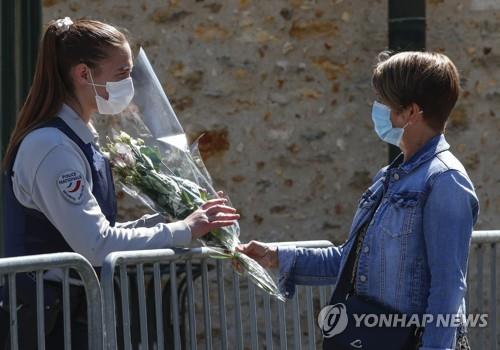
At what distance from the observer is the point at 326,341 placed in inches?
146

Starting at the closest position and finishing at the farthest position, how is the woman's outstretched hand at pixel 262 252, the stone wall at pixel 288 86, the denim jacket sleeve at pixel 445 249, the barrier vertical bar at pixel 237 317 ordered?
1. the denim jacket sleeve at pixel 445 249
2. the woman's outstretched hand at pixel 262 252
3. the barrier vertical bar at pixel 237 317
4. the stone wall at pixel 288 86

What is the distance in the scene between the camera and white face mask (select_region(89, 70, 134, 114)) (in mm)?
3947

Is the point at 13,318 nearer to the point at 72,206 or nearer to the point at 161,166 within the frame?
→ the point at 72,206

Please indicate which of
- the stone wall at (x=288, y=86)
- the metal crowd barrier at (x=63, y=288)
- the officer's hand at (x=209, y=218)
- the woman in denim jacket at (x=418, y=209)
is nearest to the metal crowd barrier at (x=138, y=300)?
the metal crowd barrier at (x=63, y=288)

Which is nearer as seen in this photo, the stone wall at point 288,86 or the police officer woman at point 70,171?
the police officer woman at point 70,171

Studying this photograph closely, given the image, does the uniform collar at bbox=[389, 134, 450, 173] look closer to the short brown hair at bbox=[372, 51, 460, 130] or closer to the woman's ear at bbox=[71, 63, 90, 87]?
the short brown hair at bbox=[372, 51, 460, 130]

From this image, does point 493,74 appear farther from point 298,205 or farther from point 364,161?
point 298,205

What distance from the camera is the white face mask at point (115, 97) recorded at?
13.0 ft

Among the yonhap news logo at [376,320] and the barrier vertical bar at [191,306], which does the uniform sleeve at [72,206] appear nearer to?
the barrier vertical bar at [191,306]

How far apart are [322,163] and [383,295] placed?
395 centimetres

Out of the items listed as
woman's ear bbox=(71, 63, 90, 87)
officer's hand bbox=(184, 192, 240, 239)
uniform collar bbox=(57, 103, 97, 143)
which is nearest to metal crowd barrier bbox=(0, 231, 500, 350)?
officer's hand bbox=(184, 192, 240, 239)

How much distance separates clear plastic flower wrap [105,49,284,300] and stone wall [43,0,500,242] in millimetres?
3128

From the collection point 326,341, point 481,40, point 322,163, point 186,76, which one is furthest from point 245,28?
point 326,341

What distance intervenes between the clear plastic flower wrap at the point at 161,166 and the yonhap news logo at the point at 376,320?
0.52 m
